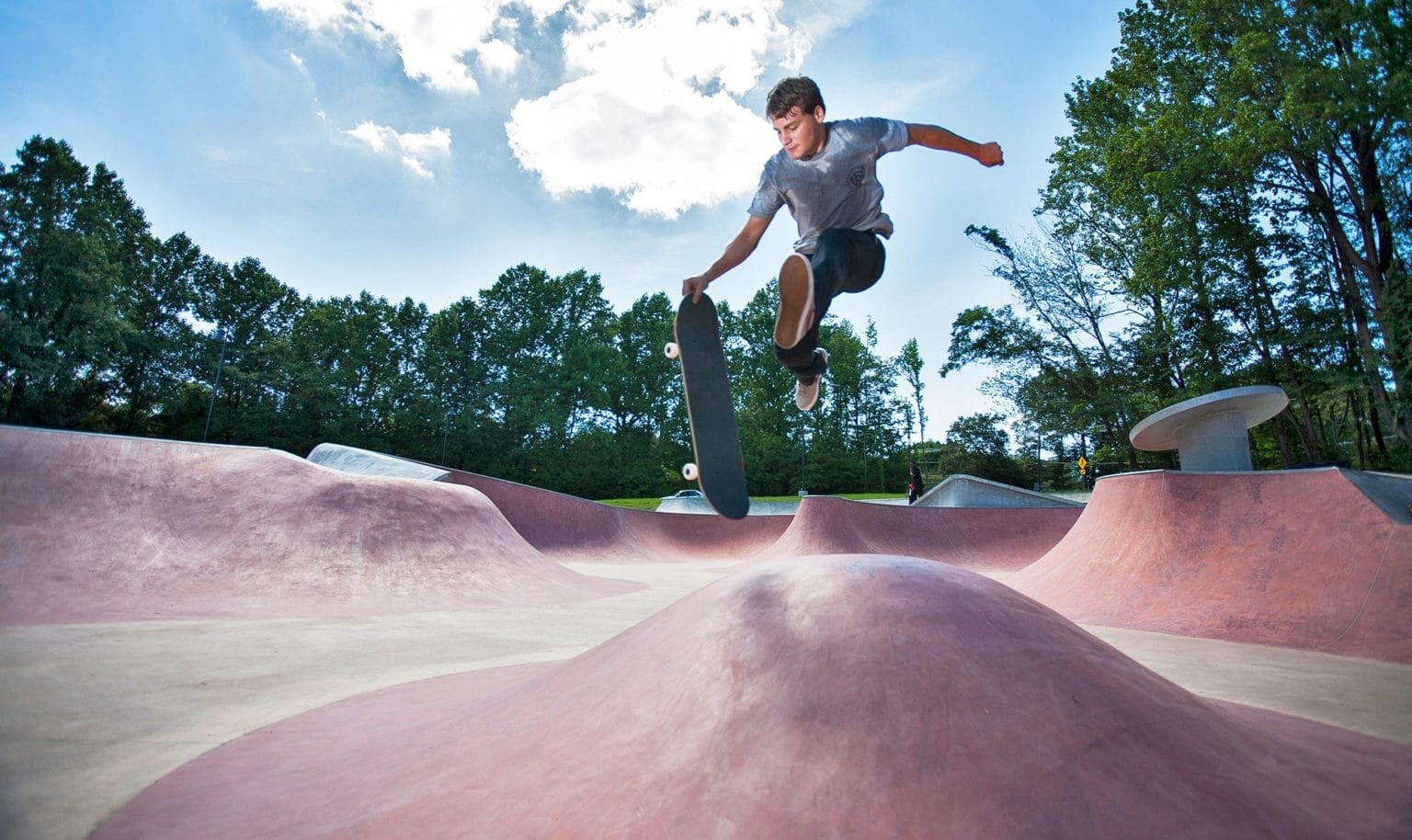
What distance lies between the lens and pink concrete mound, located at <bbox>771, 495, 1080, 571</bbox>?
579 inches

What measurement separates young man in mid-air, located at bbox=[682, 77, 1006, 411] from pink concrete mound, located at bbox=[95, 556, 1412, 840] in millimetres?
1752

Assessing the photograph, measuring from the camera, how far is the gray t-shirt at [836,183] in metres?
3.58

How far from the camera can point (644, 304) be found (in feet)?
153

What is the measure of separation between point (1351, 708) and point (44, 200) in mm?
46343

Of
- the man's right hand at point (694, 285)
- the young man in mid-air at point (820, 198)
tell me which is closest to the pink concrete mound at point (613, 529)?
the man's right hand at point (694, 285)

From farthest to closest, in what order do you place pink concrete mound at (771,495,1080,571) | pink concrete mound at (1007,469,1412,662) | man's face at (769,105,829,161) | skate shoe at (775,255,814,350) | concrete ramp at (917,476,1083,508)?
concrete ramp at (917,476,1083,508) < pink concrete mound at (771,495,1080,571) < pink concrete mound at (1007,469,1412,662) < skate shoe at (775,255,814,350) < man's face at (769,105,829,161)

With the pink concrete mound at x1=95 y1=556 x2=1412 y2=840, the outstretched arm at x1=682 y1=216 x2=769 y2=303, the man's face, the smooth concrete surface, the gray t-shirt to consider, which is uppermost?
the man's face

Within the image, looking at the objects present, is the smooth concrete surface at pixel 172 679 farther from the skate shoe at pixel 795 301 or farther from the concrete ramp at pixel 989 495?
the concrete ramp at pixel 989 495

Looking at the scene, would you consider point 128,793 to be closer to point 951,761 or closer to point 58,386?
point 951,761

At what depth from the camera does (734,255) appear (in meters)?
3.95

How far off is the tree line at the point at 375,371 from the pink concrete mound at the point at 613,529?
1231 cm

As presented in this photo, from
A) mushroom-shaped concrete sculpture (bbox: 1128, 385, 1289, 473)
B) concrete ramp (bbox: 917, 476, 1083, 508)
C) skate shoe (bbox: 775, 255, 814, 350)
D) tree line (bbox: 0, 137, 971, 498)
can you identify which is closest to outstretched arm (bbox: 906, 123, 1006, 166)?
skate shoe (bbox: 775, 255, 814, 350)

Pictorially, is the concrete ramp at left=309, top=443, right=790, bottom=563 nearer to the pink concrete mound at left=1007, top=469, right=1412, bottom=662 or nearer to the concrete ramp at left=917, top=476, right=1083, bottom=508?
the concrete ramp at left=917, top=476, right=1083, bottom=508

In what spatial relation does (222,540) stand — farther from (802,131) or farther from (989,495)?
(989,495)
